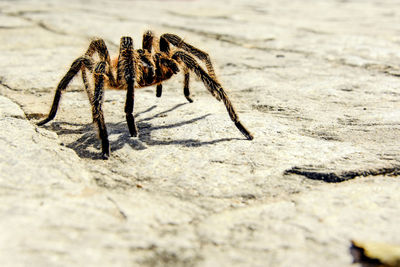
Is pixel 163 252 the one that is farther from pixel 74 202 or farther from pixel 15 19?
pixel 15 19

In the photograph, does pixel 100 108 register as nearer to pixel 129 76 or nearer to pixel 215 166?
pixel 129 76

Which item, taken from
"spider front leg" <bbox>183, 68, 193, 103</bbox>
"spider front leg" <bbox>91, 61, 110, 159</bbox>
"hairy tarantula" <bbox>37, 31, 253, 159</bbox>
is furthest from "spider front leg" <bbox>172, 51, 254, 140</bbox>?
"spider front leg" <bbox>91, 61, 110, 159</bbox>

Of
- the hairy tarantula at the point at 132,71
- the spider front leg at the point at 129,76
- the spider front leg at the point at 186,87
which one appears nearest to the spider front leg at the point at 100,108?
the hairy tarantula at the point at 132,71

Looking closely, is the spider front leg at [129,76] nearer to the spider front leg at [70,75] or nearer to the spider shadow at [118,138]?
the spider shadow at [118,138]

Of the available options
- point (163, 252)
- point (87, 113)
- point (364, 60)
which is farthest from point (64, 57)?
point (163, 252)

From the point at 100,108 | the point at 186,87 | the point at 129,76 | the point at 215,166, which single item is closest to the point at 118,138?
the point at 100,108

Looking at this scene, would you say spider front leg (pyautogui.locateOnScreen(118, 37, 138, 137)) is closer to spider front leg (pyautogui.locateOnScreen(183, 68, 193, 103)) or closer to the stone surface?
the stone surface

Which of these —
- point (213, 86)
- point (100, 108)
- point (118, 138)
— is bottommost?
point (118, 138)
